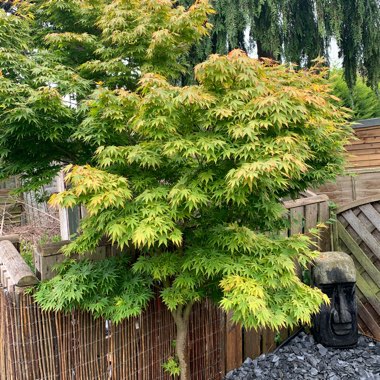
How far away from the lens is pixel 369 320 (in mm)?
3629

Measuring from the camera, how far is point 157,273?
6.90 feet

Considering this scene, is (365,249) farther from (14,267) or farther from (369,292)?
(14,267)

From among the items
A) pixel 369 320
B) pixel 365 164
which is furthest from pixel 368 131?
pixel 369 320

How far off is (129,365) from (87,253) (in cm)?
83

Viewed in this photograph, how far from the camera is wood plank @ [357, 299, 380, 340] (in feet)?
11.7

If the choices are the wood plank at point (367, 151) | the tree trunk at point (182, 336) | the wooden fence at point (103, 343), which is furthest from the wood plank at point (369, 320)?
the wood plank at point (367, 151)

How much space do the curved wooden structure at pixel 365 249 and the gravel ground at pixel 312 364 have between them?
1.01ft

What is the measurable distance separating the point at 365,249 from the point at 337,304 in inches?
34.8

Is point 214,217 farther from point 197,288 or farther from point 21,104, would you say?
point 21,104

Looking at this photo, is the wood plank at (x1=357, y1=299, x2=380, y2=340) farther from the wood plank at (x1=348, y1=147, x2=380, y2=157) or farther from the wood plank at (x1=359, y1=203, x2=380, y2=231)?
the wood plank at (x1=348, y1=147, x2=380, y2=157)

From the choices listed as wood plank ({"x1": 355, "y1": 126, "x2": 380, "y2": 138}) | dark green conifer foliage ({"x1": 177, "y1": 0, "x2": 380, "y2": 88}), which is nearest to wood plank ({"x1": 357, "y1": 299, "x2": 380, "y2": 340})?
wood plank ({"x1": 355, "y1": 126, "x2": 380, "y2": 138})

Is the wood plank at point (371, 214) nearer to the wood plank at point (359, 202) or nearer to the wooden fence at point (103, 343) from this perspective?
the wood plank at point (359, 202)

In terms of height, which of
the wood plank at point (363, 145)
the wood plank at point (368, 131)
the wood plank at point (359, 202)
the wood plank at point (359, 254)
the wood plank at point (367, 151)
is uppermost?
the wood plank at point (368, 131)

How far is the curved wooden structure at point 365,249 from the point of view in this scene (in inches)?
143
